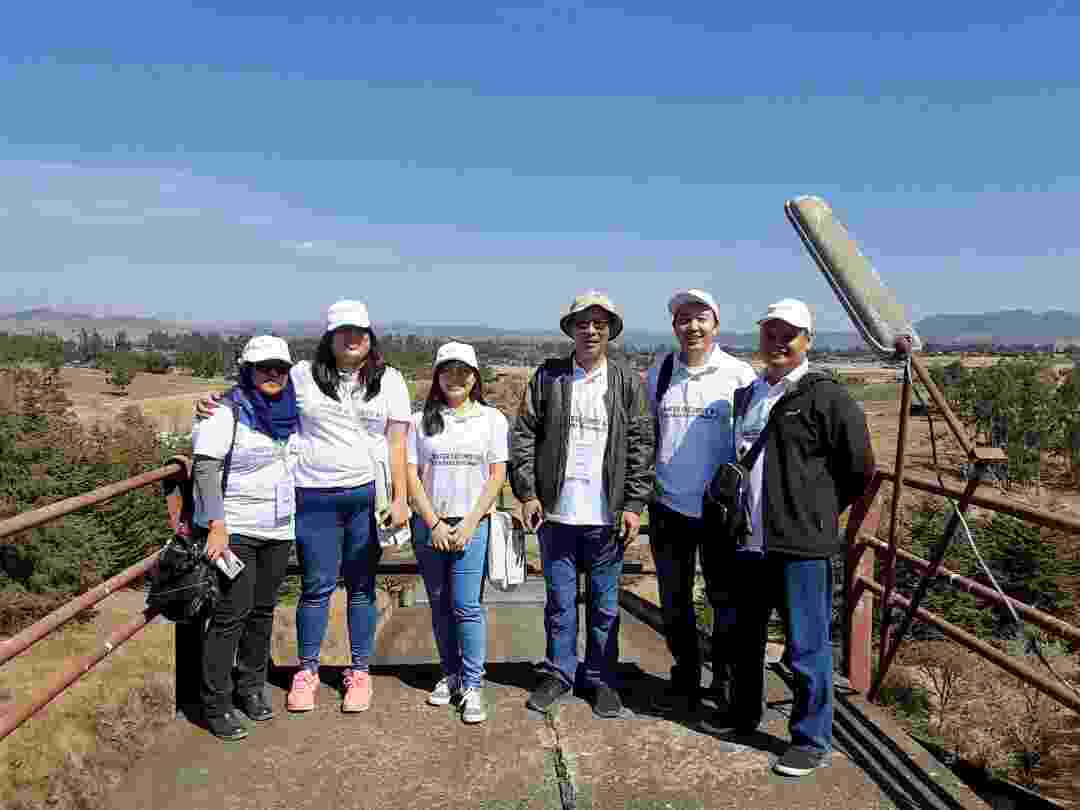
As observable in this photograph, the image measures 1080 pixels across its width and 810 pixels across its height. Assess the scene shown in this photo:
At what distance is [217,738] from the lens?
411 centimetres

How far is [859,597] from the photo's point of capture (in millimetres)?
4664

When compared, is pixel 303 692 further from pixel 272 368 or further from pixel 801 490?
pixel 801 490

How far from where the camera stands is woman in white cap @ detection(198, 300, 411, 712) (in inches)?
164

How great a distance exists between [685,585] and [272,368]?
2240 mm

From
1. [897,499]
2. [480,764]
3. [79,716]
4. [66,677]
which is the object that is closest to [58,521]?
[79,716]

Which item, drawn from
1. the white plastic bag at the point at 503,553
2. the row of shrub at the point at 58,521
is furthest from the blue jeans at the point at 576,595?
the row of shrub at the point at 58,521

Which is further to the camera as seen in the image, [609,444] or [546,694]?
[546,694]

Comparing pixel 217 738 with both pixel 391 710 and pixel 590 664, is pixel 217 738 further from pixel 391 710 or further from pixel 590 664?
pixel 590 664

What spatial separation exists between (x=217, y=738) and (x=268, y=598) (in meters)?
0.68

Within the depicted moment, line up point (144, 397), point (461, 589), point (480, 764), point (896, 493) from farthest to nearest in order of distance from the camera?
1. point (144, 397)
2. point (461, 589)
3. point (480, 764)
4. point (896, 493)

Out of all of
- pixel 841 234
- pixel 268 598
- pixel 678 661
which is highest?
pixel 841 234

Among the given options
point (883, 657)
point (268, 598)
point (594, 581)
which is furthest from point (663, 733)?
point (268, 598)

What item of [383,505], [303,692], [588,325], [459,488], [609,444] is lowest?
[303,692]

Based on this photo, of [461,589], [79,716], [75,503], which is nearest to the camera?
[75,503]
